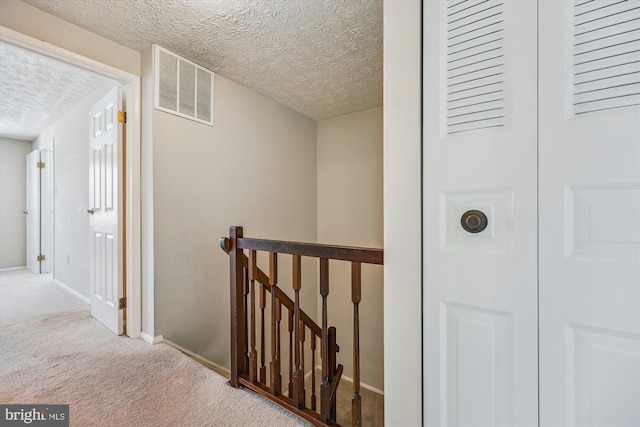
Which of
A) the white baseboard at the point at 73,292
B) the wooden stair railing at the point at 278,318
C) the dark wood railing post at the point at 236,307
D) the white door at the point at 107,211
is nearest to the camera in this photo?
the wooden stair railing at the point at 278,318

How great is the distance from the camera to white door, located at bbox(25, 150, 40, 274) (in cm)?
439

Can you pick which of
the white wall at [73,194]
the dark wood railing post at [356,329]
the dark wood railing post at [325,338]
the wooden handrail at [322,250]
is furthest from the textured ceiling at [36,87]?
the dark wood railing post at [356,329]

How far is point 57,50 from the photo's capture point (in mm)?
1748

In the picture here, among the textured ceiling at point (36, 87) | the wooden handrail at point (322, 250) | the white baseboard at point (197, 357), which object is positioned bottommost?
the white baseboard at point (197, 357)

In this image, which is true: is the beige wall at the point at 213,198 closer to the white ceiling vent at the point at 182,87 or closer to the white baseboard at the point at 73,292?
the white ceiling vent at the point at 182,87

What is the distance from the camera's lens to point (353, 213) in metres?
3.58

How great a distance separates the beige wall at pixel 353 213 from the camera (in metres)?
3.36
